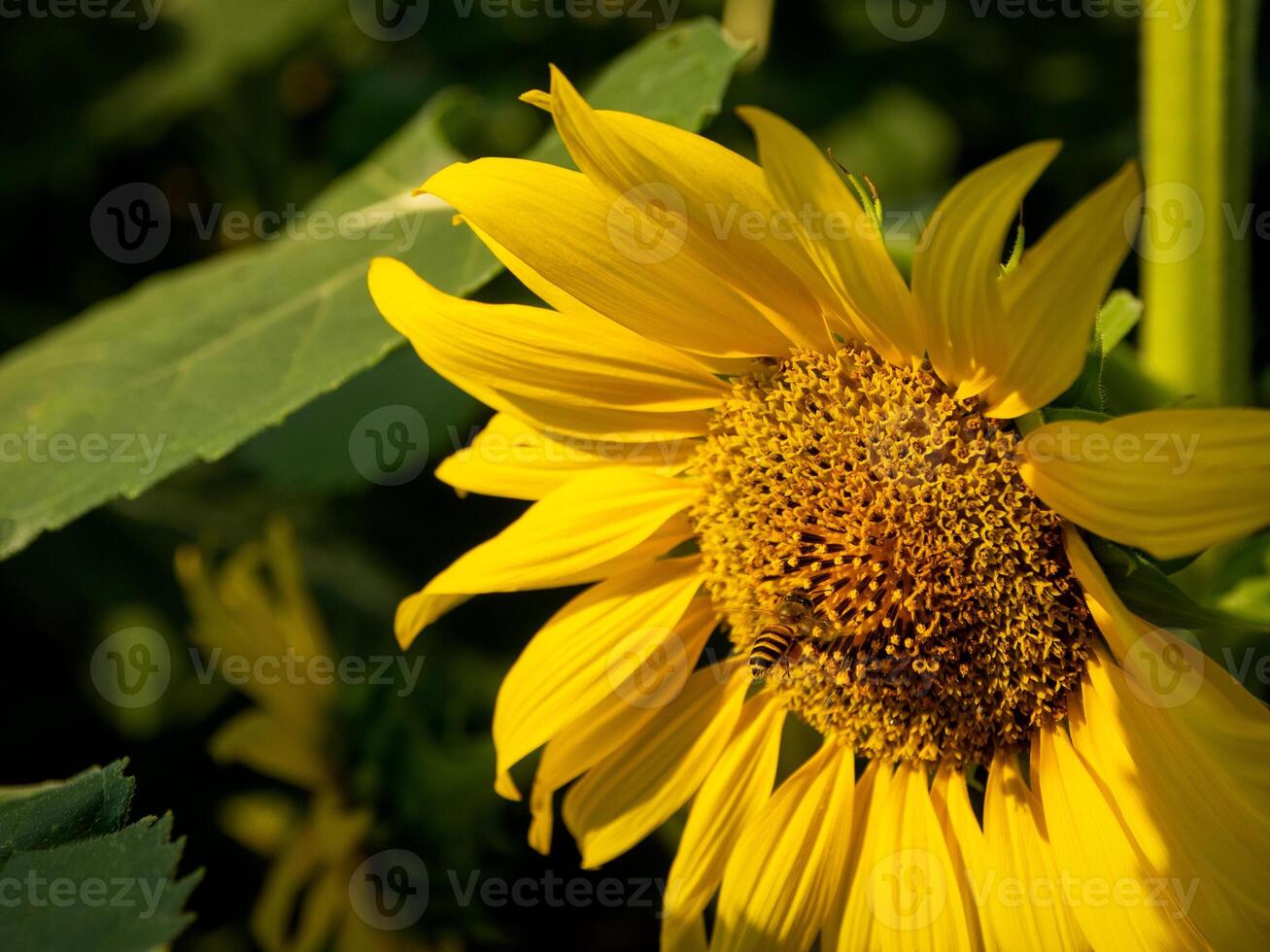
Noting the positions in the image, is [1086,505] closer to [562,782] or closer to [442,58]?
[562,782]

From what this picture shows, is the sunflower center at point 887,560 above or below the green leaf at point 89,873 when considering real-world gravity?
above

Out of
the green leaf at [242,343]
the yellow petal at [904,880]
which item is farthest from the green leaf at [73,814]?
the yellow petal at [904,880]

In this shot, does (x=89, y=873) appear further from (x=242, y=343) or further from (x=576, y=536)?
(x=242, y=343)

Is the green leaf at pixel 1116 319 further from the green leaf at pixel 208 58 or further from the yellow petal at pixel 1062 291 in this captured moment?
the green leaf at pixel 208 58

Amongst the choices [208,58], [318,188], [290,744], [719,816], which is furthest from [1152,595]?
[208,58]

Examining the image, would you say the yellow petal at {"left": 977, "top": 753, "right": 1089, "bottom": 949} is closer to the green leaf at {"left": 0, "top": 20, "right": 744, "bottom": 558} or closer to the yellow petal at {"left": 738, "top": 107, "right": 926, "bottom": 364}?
the yellow petal at {"left": 738, "top": 107, "right": 926, "bottom": 364}

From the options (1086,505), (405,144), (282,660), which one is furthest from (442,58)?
(1086,505)
